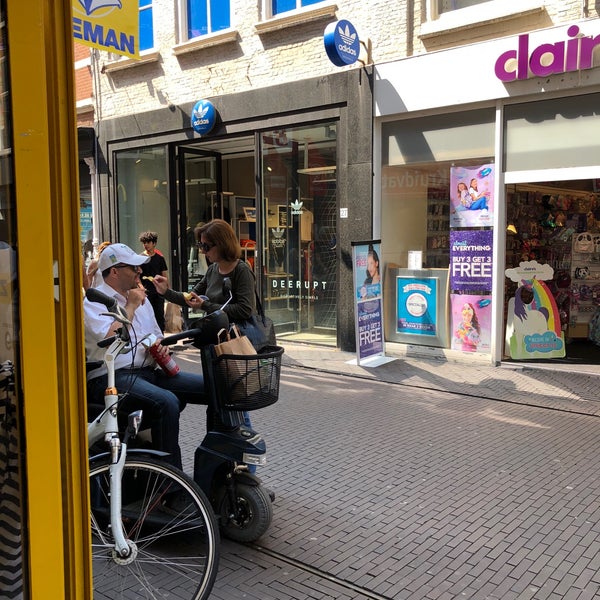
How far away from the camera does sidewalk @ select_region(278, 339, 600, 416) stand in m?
6.57

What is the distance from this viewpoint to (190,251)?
1210 cm

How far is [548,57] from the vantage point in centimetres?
703

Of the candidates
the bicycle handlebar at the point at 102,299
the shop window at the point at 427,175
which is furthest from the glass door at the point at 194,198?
the bicycle handlebar at the point at 102,299

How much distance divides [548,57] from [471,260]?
2.53 m

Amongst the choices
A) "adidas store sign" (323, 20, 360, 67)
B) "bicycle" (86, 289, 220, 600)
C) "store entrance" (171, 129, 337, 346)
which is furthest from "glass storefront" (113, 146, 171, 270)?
"bicycle" (86, 289, 220, 600)

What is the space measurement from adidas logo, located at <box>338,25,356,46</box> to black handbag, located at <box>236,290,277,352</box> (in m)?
5.35

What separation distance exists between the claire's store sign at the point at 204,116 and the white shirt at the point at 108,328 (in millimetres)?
7306

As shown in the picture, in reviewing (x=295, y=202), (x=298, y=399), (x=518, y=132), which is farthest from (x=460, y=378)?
(x=295, y=202)

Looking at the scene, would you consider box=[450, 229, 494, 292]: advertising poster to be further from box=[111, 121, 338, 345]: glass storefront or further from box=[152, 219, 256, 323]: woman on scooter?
box=[152, 219, 256, 323]: woman on scooter

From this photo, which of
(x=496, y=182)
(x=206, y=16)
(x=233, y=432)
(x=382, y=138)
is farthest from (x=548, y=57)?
(x=206, y=16)

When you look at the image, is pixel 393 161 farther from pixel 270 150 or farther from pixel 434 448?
pixel 434 448

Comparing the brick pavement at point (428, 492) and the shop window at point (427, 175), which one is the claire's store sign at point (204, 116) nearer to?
the shop window at point (427, 175)

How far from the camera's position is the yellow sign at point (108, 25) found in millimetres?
6312

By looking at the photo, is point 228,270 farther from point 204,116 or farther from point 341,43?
point 204,116
